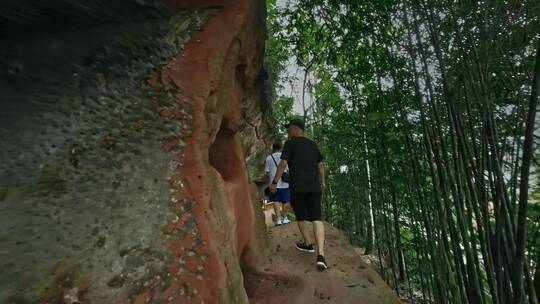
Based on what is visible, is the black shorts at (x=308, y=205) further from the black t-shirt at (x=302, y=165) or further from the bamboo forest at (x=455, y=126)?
the bamboo forest at (x=455, y=126)

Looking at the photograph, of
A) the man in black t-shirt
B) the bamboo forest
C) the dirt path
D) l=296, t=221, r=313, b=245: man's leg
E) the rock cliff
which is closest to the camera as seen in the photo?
the rock cliff

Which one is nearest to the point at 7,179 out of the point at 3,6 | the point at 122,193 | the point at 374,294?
the point at 122,193

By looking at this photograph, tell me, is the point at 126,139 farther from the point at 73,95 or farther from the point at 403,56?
the point at 403,56

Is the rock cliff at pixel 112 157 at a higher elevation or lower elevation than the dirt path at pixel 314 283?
higher

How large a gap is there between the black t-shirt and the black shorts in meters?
0.08

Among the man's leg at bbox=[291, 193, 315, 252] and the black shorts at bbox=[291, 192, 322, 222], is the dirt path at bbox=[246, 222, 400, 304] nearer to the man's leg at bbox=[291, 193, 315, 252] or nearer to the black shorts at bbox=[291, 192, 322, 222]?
the man's leg at bbox=[291, 193, 315, 252]

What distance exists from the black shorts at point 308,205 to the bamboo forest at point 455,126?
123 centimetres

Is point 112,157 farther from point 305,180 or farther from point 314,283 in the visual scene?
point 314,283

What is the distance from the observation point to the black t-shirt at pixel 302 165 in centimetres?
356

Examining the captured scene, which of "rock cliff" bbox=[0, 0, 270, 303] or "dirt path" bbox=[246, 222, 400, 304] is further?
"dirt path" bbox=[246, 222, 400, 304]

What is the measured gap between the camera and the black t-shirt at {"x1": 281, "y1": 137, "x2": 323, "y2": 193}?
3557 mm

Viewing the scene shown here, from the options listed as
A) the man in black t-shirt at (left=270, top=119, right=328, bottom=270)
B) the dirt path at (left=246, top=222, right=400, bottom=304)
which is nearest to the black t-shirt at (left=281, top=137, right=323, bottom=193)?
Answer: the man in black t-shirt at (left=270, top=119, right=328, bottom=270)

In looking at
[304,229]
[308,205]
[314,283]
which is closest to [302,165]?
[308,205]

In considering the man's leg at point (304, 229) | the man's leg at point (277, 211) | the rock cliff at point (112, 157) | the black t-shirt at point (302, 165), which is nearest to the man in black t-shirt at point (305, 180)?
the black t-shirt at point (302, 165)
